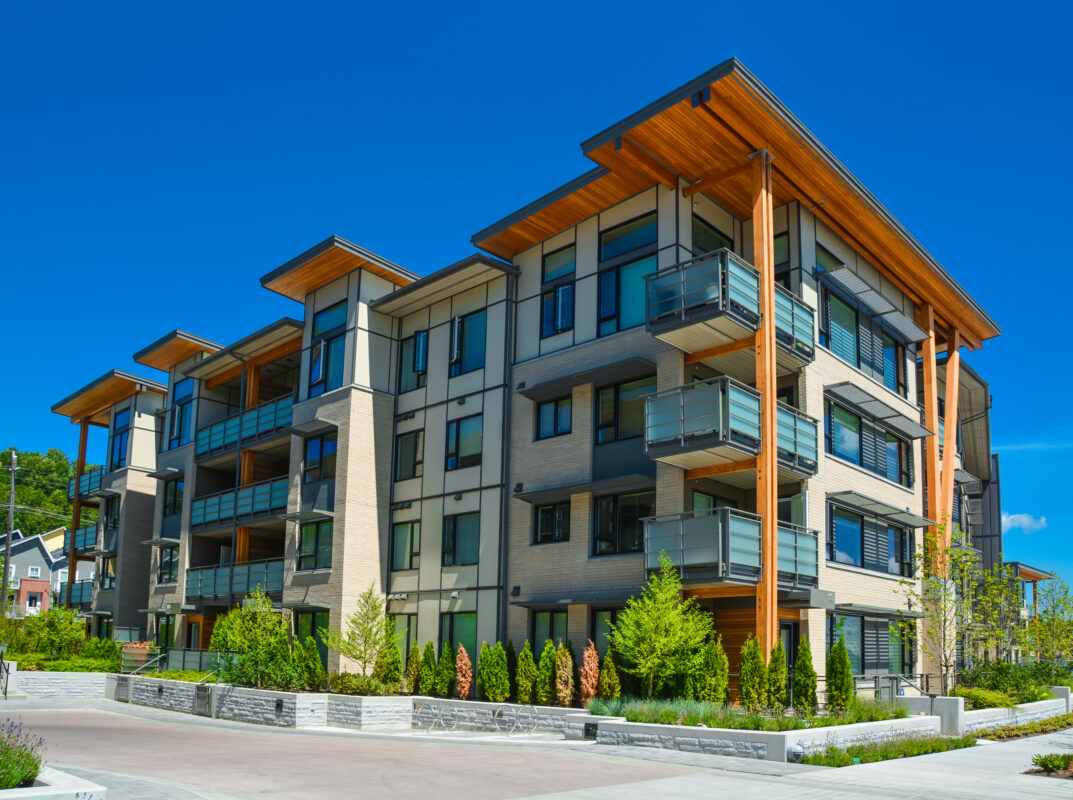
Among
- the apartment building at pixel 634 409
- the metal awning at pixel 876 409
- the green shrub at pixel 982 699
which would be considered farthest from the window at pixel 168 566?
the green shrub at pixel 982 699

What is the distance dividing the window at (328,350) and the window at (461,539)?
6.35m

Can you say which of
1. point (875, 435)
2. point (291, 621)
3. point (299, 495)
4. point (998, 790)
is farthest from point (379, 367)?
point (998, 790)

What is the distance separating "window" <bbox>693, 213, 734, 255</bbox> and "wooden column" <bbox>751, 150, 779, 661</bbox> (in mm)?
1873

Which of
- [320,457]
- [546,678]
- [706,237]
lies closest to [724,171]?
[706,237]

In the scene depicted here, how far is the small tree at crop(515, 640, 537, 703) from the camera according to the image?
81.5 ft

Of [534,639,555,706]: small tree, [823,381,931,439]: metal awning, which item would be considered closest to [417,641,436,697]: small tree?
[534,639,555,706]: small tree

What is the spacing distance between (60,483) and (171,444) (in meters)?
77.9

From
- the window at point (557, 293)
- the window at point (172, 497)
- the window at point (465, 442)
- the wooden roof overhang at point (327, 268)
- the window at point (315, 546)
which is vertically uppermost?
the wooden roof overhang at point (327, 268)

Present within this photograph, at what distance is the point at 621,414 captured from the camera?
25.8 m

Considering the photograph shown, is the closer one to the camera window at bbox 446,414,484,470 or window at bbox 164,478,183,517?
window at bbox 446,414,484,470

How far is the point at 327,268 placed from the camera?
32.4 m

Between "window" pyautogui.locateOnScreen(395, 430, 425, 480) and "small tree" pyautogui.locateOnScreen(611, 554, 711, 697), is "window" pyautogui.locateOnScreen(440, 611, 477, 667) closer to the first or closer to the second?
"window" pyautogui.locateOnScreen(395, 430, 425, 480)

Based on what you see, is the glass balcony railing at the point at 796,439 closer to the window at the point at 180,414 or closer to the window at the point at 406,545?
the window at the point at 406,545

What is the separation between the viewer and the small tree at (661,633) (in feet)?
70.0
